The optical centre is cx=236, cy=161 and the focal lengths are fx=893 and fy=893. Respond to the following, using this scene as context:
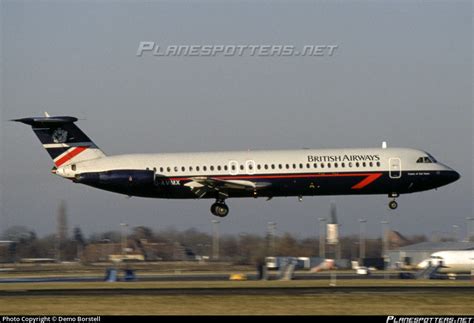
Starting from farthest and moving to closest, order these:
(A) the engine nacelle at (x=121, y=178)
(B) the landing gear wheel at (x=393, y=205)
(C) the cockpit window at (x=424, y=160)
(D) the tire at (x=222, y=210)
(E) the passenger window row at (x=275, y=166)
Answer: (B) the landing gear wheel at (x=393, y=205), (D) the tire at (x=222, y=210), (C) the cockpit window at (x=424, y=160), (A) the engine nacelle at (x=121, y=178), (E) the passenger window row at (x=275, y=166)

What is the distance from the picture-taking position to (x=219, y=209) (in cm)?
6575

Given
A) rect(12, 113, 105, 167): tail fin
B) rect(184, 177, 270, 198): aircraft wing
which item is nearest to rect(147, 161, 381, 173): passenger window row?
rect(184, 177, 270, 198): aircraft wing

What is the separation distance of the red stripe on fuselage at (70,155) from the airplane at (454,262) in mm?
39522

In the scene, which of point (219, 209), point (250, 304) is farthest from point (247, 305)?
point (219, 209)

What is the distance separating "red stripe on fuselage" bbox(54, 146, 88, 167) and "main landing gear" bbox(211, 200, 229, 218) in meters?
10.8

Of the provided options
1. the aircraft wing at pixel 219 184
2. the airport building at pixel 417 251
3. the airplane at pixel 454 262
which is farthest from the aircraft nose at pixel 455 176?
the airport building at pixel 417 251

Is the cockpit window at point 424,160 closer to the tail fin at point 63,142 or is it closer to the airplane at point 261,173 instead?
the airplane at point 261,173

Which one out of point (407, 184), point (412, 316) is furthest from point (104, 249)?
point (412, 316)

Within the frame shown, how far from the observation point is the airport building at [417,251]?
387 ft

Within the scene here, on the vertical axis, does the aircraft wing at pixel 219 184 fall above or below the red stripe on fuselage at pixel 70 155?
below

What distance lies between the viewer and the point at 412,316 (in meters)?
39.3

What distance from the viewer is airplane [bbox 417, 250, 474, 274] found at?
90688 millimetres

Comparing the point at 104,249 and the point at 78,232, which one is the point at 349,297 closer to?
the point at 104,249

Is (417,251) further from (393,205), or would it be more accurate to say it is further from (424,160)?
(424,160)
